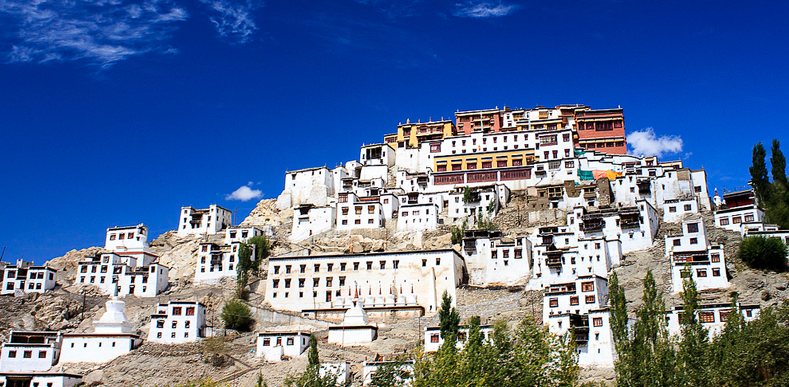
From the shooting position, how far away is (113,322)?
2341 inches

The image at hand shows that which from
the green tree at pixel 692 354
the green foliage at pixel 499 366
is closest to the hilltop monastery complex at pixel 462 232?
the green tree at pixel 692 354

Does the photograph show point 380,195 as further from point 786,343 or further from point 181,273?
point 786,343

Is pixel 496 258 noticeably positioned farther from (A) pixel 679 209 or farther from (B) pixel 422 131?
(B) pixel 422 131

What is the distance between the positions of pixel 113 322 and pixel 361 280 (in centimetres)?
2151

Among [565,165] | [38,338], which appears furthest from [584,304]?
[38,338]

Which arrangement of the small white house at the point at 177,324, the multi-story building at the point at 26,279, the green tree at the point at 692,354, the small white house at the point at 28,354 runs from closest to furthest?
1. the green tree at the point at 692,354
2. the small white house at the point at 28,354
3. the small white house at the point at 177,324
4. the multi-story building at the point at 26,279

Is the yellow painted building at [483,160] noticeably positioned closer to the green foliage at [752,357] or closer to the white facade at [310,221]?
the white facade at [310,221]

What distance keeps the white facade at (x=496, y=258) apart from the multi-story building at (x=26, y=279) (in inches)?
1550

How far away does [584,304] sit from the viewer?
180 ft

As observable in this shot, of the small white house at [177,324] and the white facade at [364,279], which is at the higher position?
the white facade at [364,279]

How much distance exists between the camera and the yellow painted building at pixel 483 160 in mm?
93312

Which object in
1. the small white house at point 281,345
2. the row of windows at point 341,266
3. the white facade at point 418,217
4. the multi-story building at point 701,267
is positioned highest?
the white facade at point 418,217

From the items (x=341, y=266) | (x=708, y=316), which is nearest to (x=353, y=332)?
(x=341, y=266)

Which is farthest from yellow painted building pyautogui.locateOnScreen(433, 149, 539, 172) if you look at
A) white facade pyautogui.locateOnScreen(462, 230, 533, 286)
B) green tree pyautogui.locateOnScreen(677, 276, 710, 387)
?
green tree pyautogui.locateOnScreen(677, 276, 710, 387)
